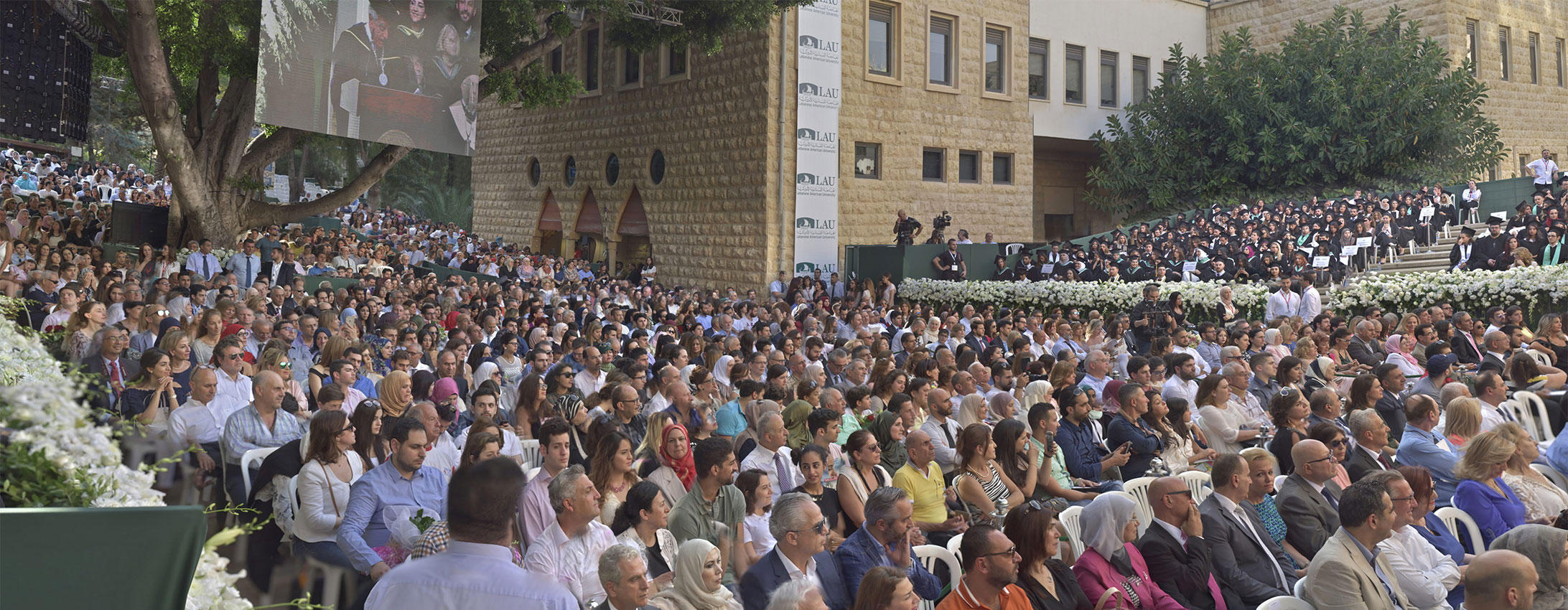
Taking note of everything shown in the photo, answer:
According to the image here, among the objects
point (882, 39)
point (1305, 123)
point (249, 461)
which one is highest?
point (882, 39)

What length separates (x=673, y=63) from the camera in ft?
88.7

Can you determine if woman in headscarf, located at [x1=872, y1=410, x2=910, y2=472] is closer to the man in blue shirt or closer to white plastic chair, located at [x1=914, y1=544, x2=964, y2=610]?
white plastic chair, located at [x1=914, y1=544, x2=964, y2=610]

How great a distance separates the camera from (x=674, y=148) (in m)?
27.0

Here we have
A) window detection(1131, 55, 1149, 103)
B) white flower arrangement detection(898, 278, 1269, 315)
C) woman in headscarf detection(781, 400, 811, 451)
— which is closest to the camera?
woman in headscarf detection(781, 400, 811, 451)

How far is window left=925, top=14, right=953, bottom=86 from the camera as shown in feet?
89.0

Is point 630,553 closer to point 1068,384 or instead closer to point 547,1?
point 1068,384

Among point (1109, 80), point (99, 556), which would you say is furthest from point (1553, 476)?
point (1109, 80)

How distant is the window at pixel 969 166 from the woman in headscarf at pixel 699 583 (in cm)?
2425

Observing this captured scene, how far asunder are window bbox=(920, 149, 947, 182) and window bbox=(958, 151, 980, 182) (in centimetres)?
69

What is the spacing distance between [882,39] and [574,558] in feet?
74.8

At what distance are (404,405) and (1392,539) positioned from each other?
19.0 ft

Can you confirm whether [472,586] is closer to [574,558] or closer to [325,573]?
[574,558]

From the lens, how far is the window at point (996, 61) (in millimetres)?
28297

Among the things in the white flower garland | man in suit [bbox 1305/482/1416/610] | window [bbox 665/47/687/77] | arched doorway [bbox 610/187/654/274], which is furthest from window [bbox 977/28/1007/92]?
the white flower garland
